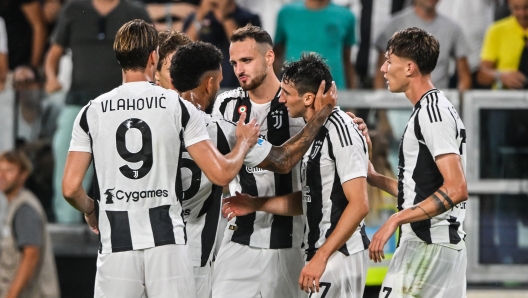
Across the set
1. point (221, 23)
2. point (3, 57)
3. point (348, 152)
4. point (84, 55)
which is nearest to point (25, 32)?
point (3, 57)

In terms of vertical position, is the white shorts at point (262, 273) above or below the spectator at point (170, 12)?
below

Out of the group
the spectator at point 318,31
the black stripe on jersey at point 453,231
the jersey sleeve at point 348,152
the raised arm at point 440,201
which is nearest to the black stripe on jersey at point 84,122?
the jersey sleeve at point 348,152

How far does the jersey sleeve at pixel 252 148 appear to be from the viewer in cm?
443

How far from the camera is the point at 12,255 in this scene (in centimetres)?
780

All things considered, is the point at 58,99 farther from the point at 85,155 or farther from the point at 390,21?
the point at 85,155

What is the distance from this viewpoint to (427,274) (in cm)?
446

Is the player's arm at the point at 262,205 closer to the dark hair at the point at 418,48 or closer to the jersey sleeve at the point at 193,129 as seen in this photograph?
the jersey sleeve at the point at 193,129

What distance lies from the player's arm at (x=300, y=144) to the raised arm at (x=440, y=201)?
640 millimetres

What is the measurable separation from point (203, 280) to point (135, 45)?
1.46 m

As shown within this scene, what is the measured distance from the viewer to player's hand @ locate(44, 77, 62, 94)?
8.30m

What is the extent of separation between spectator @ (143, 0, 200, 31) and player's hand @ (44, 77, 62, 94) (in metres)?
1.16

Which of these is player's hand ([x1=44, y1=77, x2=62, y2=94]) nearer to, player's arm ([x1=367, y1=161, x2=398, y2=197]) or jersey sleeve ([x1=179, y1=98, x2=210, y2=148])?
player's arm ([x1=367, y1=161, x2=398, y2=197])

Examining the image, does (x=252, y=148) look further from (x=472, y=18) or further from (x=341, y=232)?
(x=472, y=18)

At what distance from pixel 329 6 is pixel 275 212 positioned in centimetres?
389
